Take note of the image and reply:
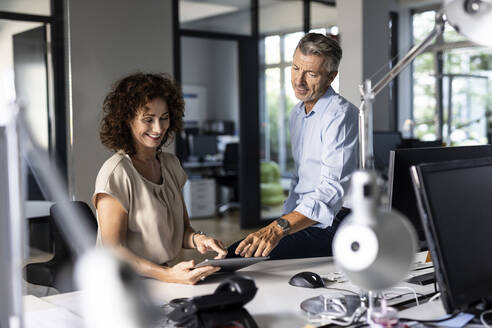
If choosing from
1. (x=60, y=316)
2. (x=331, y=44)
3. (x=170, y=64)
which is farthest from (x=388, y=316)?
(x=170, y=64)

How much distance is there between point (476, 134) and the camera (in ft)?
24.1

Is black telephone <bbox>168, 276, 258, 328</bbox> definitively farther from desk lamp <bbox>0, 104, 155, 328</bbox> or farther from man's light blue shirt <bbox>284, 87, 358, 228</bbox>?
man's light blue shirt <bbox>284, 87, 358, 228</bbox>

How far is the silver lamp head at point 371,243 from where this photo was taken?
935 millimetres

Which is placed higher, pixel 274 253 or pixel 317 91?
pixel 317 91

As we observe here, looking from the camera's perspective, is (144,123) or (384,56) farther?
(384,56)

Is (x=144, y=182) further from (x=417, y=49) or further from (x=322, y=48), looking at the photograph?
(x=417, y=49)

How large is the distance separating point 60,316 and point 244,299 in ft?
1.68

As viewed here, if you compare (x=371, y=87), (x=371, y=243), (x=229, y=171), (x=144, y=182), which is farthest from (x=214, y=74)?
(x=371, y=243)

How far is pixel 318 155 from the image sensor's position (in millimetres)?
2357

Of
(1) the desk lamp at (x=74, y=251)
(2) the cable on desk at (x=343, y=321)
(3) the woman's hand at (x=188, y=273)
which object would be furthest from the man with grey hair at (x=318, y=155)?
(1) the desk lamp at (x=74, y=251)

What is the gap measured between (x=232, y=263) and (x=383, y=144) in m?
3.11

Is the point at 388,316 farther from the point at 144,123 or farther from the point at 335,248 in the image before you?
the point at 144,123

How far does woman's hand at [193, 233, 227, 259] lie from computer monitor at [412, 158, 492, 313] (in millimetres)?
785

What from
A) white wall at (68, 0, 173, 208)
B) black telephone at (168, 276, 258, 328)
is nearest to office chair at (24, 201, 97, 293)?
black telephone at (168, 276, 258, 328)
